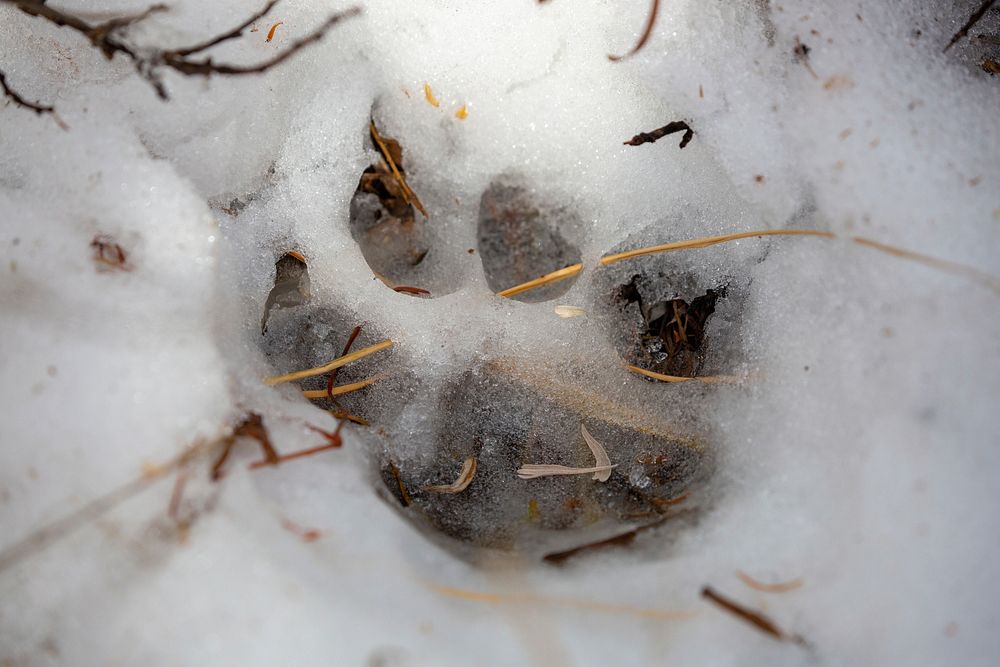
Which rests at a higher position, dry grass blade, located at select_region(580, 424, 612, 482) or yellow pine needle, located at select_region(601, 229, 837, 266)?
yellow pine needle, located at select_region(601, 229, 837, 266)

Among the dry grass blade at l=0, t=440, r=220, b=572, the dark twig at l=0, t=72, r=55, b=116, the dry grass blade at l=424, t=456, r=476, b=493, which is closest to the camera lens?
the dry grass blade at l=0, t=440, r=220, b=572

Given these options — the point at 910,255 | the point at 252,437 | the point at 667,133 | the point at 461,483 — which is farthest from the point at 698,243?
the point at 252,437

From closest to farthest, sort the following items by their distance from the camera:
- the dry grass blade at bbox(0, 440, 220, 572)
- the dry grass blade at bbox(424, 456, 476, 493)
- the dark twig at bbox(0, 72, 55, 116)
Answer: the dry grass blade at bbox(0, 440, 220, 572) < the dark twig at bbox(0, 72, 55, 116) < the dry grass blade at bbox(424, 456, 476, 493)

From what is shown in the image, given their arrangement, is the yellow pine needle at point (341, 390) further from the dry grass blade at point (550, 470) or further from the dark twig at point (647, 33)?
the dark twig at point (647, 33)

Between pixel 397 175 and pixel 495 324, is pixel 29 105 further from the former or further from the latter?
pixel 495 324

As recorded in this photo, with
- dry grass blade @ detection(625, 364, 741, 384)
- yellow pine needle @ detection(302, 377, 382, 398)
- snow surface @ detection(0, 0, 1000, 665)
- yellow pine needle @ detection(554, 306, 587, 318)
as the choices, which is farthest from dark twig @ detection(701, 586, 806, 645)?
yellow pine needle @ detection(302, 377, 382, 398)

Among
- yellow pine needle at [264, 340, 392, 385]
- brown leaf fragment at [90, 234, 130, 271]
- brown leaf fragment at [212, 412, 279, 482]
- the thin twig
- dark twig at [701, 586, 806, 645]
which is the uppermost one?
the thin twig

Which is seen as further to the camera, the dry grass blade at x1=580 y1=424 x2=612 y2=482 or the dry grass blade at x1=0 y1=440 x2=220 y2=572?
the dry grass blade at x1=580 y1=424 x2=612 y2=482

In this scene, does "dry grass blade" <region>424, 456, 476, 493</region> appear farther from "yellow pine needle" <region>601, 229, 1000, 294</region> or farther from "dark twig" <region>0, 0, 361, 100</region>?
"dark twig" <region>0, 0, 361, 100</region>
